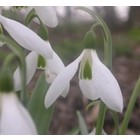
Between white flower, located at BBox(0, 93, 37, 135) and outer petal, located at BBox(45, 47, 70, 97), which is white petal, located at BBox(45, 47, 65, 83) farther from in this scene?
white flower, located at BBox(0, 93, 37, 135)

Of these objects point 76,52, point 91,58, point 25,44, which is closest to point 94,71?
point 91,58

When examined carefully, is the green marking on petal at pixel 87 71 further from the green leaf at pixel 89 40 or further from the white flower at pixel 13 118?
the white flower at pixel 13 118

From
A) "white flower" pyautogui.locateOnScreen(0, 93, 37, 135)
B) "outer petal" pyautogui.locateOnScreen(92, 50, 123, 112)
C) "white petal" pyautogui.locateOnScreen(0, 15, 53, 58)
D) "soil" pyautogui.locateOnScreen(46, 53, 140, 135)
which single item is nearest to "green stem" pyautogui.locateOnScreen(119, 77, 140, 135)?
"outer petal" pyautogui.locateOnScreen(92, 50, 123, 112)

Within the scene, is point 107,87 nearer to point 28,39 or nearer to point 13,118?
point 28,39

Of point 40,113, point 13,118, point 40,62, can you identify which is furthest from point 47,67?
point 13,118

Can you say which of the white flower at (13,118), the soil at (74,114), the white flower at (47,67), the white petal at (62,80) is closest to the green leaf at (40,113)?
the white flower at (47,67)
